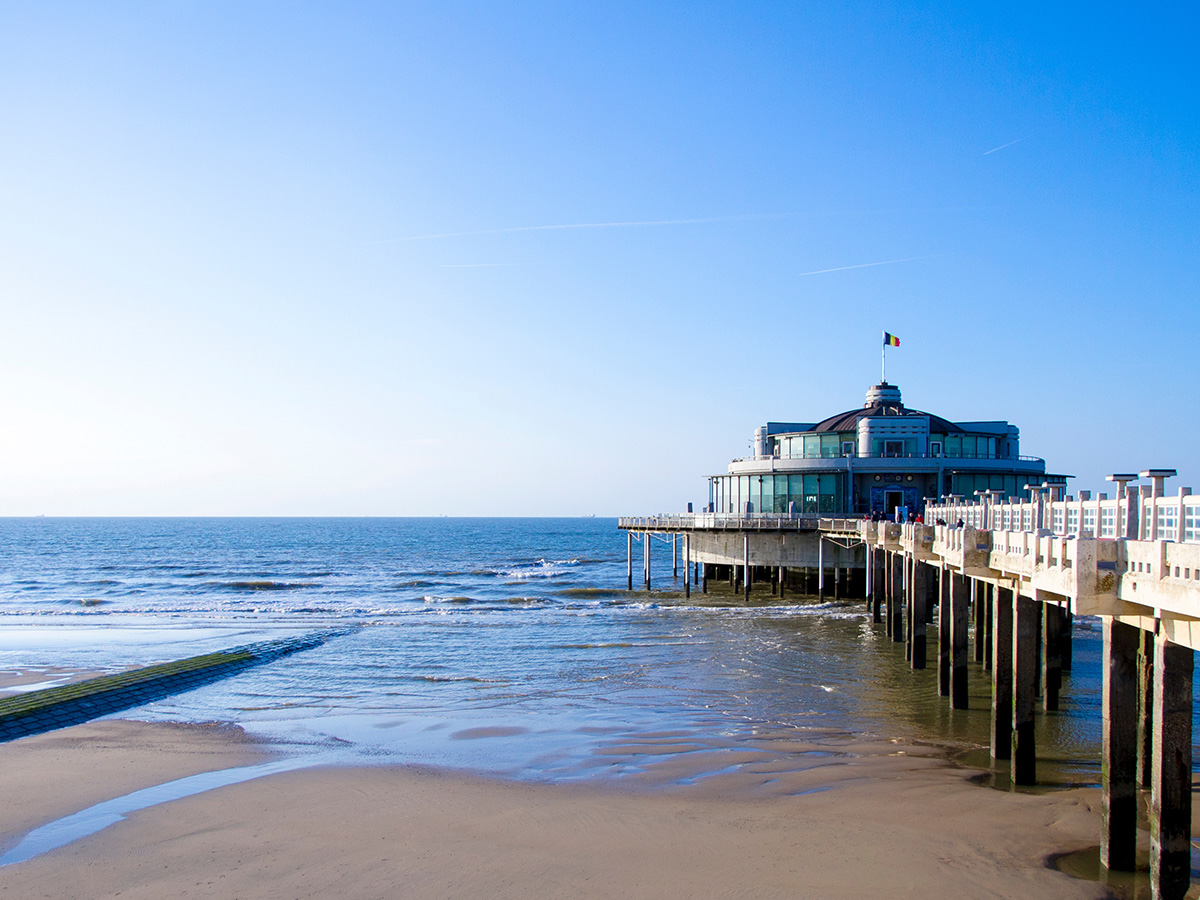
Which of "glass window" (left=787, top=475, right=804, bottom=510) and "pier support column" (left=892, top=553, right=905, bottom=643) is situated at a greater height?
"glass window" (left=787, top=475, right=804, bottom=510)

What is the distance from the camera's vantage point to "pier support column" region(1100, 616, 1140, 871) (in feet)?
34.9

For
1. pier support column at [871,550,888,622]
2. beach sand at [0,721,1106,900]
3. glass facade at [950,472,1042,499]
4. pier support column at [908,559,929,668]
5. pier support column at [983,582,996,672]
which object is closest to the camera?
beach sand at [0,721,1106,900]

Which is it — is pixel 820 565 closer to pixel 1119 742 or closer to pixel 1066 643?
pixel 1066 643

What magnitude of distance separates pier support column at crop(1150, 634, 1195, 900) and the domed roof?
1531 inches

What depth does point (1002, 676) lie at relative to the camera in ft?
49.7

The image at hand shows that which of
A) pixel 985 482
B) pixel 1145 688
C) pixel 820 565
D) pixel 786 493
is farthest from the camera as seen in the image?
pixel 786 493

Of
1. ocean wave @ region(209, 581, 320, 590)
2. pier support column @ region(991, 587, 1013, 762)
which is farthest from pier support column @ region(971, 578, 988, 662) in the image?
ocean wave @ region(209, 581, 320, 590)

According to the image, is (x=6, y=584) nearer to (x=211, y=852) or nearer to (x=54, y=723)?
(x=54, y=723)

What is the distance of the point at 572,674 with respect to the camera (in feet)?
84.8

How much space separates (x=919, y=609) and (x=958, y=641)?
420cm

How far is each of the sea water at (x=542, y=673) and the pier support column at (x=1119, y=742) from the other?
397 centimetres

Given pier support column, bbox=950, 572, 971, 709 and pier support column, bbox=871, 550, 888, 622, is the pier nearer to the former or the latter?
pier support column, bbox=950, 572, 971, 709

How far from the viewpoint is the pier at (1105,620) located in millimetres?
9391

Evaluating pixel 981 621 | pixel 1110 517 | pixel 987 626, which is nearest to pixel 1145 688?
pixel 1110 517
